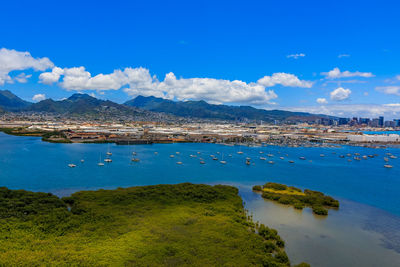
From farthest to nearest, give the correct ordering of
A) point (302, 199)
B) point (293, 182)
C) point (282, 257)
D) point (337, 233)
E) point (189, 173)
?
point (189, 173), point (293, 182), point (302, 199), point (337, 233), point (282, 257)

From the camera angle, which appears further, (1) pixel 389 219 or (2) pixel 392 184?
(2) pixel 392 184

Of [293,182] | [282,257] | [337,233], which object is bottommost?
[293,182]

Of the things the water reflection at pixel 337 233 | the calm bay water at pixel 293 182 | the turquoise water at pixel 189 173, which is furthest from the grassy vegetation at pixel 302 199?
the turquoise water at pixel 189 173

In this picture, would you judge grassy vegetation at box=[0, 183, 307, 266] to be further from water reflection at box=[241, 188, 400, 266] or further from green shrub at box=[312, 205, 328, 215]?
green shrub at box=[312, 205, 328, 215]

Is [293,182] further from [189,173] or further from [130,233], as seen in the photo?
[130,233]

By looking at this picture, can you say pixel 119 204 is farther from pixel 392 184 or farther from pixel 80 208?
pixel 392 184

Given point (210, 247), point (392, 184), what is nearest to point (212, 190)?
point (210, 247)

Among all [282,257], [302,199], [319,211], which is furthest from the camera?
[302,199]

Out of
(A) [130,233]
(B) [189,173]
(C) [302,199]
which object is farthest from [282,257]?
(B) [189,173]
